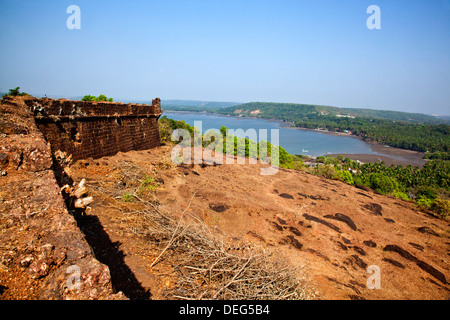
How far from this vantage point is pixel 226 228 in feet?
30.8

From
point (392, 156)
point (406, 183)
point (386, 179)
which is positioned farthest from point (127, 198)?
point (392, 156)

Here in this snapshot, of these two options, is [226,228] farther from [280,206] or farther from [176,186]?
[280,206]

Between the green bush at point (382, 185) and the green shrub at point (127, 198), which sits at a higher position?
the green shrub at point (127, 198)

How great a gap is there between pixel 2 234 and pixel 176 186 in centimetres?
908

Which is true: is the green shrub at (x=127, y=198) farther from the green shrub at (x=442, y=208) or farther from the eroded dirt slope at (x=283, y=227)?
the green shrub at (x=442, y=208)

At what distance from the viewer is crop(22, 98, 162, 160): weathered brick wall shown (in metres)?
9.27

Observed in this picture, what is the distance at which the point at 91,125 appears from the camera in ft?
37.0

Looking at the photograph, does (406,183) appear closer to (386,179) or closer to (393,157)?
(386,179)

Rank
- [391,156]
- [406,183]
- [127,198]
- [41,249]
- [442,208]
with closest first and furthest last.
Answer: [41,249]
[127,198]
[442,208]
[406,183]
[391,156]

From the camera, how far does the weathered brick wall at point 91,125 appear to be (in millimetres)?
9266

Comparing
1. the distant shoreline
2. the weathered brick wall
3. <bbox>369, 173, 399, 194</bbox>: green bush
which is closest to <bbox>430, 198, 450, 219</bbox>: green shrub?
<bbox>369, 173, 399, 194</bbox>: green bush

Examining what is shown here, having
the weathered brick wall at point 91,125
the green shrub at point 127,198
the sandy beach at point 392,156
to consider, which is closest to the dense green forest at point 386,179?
the weathered brick wall at point 91,125
